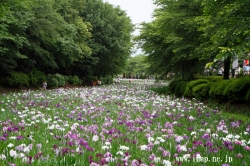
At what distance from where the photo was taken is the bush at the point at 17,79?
2006 centimetres

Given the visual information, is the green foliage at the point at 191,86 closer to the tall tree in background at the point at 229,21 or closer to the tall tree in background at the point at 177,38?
the tall tree in background at the point at 177,38

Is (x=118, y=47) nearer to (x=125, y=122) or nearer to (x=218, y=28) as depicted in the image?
(x=218, y=28)

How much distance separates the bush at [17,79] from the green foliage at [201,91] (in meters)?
13.8

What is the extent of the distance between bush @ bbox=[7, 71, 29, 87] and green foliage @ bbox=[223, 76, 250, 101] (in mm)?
15822

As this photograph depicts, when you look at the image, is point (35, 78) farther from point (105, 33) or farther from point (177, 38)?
point (105, 33)

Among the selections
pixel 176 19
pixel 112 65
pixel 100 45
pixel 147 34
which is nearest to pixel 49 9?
pixel 147 34

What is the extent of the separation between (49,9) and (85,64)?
49.4 feet

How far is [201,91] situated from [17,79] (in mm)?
14239

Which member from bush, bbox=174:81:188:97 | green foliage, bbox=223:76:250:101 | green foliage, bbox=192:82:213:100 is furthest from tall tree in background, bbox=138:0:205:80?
green foliage, bbox=223:76:250:101

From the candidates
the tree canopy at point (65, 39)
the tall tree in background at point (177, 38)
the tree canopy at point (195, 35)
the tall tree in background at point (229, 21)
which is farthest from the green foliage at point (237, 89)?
the tree canopy at point (65, 39)

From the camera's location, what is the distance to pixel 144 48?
20.4 metres

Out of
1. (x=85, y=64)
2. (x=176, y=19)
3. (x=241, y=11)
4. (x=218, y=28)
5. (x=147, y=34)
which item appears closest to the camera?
(x=241, y=11)

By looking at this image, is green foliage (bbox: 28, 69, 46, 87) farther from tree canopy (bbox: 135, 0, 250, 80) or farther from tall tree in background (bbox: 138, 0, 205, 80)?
tall tree in background (bbox: 138, 0, 205, 80)

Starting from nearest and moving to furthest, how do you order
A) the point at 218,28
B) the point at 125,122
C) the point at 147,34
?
1. the point at 125,122
2. the point at 218,28
3. the point at 147,34
